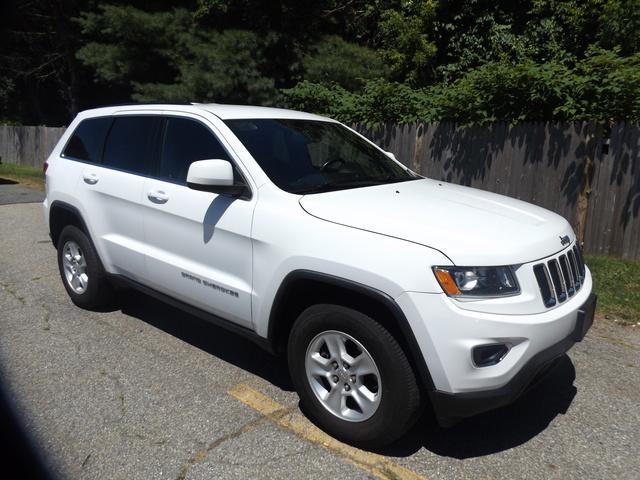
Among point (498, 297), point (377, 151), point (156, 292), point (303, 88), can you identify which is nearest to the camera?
point (498, 297)

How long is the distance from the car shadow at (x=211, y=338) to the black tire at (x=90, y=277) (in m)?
0.28

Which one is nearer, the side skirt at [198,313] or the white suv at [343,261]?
the white suv at [343,261]

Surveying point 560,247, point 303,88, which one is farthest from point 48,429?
point 303,88

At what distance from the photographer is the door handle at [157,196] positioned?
4000 mm

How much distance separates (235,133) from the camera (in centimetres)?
379

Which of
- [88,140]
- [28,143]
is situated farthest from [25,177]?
[88,140]

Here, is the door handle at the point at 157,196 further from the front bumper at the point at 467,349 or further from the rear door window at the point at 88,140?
the front bumper at the point at 467,349

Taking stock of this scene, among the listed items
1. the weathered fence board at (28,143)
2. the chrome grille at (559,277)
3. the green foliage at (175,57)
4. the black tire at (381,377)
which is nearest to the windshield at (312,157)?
the black tire at (381,377)

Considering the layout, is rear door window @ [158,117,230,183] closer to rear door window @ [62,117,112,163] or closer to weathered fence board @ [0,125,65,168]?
rear door window @ [62,117,112,163]

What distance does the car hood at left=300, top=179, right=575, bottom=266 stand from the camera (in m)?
2.78

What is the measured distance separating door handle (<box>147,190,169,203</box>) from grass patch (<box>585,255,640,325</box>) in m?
4.10

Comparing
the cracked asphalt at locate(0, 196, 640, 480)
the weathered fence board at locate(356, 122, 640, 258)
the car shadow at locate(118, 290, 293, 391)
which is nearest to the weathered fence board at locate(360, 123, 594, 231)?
the weathered fence board at locate(356, 122, 640, 258)

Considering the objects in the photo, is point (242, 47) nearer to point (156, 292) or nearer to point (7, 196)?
point (7, 196)

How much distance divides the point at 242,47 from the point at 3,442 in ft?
38.6
